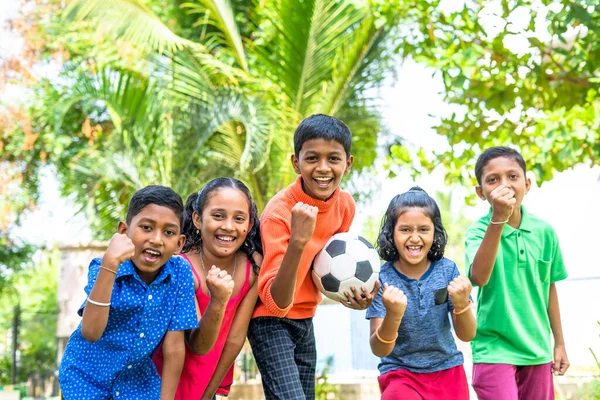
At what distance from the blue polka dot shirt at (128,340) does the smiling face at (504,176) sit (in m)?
1.67

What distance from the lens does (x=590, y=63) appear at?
5.57 metres

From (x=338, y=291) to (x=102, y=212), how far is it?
7991mm

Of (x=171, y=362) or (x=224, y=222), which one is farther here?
(x=224, y=222)

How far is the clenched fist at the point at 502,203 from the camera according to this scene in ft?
10.7

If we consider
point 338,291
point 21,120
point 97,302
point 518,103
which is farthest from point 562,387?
point 21,120

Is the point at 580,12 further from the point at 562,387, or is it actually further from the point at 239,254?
the point at 562,387

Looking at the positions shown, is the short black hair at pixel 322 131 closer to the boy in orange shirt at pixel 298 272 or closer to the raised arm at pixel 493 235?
the boy in orange shirt at pixel 298 272

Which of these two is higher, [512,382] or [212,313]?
[212,313]

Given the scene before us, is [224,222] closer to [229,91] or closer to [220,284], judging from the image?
[220,284]

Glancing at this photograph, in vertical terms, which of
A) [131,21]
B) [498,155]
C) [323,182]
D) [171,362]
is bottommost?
[171,362]

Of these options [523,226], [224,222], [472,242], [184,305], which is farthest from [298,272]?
[523,226]

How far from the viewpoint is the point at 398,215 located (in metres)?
3.53

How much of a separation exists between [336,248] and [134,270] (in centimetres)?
94

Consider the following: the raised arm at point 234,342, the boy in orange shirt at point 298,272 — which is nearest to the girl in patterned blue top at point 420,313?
the boy in orange shirt at point 298,272
